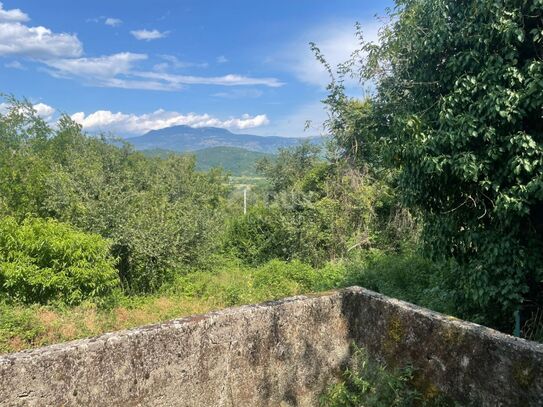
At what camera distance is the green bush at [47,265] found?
9.07 m

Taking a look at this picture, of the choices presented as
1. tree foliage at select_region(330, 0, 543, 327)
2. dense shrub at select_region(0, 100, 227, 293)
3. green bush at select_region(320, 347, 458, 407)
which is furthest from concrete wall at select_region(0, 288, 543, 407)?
dense shrub at select_region(0, 100, 227, 293)

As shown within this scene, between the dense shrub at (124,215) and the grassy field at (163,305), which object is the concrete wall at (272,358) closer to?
the grassy field at (163,305)

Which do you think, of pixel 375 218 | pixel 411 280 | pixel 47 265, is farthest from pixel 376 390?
Answer: pixel 375 218

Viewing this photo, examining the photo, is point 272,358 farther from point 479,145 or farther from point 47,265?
point 47,265

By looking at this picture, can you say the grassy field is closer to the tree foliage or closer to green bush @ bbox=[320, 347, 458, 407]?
the tree foliage

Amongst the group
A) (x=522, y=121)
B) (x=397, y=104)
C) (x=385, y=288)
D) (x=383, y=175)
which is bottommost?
(x=385, y=288)

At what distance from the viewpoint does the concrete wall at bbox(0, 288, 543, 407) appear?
2.48 meters

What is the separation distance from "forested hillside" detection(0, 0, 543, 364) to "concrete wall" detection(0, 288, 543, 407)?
485 millimetres

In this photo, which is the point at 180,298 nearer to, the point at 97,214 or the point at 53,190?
the point at 97,214

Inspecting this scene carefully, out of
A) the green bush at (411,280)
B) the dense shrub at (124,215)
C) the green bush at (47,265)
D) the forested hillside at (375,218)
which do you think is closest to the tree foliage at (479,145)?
the forested hillside at (375,218)

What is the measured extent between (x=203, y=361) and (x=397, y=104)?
6.20 m

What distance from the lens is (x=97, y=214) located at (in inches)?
504

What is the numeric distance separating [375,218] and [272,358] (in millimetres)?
12441

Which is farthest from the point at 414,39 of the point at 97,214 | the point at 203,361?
the point at 97,214
